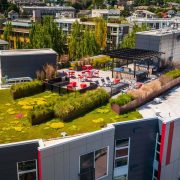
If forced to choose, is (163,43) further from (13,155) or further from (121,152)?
(13,155)

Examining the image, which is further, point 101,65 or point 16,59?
point 101,65

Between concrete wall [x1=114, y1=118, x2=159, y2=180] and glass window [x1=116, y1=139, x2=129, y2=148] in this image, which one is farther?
glass window [x1=116, y1=139, x2=129, y2=148]

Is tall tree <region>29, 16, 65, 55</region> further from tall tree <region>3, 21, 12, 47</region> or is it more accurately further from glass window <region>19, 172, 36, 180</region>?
glass window <region>19, 172, 36, 180</region>

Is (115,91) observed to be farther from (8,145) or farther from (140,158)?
(8,145)

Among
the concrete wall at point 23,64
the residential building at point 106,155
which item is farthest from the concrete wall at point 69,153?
the concrete wall at point 23,64

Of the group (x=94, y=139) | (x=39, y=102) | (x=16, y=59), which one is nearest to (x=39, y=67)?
(x=16, y=59)

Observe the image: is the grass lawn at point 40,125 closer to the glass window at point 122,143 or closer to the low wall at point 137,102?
the low wall at point 137,102

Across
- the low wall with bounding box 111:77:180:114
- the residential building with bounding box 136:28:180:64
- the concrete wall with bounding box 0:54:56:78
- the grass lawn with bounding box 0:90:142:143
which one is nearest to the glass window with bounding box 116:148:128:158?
the grass lawn with bounding box 0:90:142:143
